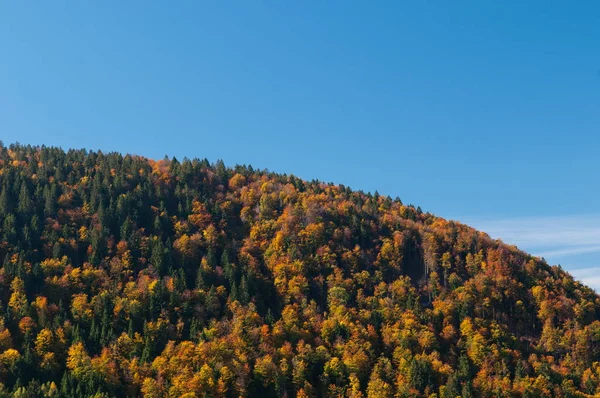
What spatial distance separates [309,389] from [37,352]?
74240mm

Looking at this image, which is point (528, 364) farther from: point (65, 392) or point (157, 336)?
point (65, 392)

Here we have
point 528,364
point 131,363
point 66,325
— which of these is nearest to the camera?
point 131,363

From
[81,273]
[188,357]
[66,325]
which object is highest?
[81,273]

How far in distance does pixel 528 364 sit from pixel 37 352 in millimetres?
143423

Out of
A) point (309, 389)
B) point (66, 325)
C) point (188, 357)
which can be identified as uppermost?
point (66, 325)

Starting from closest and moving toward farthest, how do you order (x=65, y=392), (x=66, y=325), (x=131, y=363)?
1. (x=65, y=392)
2. (x=131, y=363)
3. (x=66, y=325)

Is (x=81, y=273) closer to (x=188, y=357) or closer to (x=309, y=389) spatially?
(x=188, y=357)

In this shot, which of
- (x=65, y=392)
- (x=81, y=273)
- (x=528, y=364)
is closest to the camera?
(x=65, y=392)

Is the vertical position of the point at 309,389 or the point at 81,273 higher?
the point at 81,273

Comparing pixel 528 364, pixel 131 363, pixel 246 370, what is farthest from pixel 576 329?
pixel 131 363

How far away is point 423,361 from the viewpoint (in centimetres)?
16700

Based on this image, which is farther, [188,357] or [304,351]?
[304,351]

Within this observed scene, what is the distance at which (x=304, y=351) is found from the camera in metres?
172

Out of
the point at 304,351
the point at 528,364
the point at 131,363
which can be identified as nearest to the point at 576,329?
the point at 528,364
